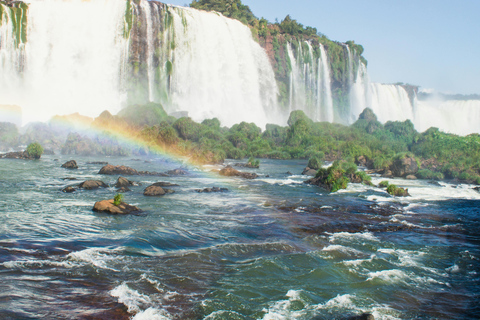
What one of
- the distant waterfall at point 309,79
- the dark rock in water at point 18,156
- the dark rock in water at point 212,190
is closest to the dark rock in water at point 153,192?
the dark rock in water at point 212,190

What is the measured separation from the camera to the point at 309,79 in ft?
225

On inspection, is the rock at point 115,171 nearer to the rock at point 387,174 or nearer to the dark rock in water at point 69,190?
the dark rock in water at point 69,190

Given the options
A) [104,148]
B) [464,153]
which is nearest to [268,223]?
[464,153]

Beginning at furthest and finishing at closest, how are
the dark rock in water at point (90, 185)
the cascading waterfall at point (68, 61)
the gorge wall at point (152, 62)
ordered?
the gorge wall at point (152, 62) < the cascading waterfall at point (68, 61) < the dark rock in water at point (90, 185)

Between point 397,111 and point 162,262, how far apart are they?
7554 cm

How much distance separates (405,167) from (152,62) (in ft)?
113

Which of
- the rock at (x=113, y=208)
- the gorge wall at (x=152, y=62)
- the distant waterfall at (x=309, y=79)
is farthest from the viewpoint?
the distant waterfall at (x=309, y=79)

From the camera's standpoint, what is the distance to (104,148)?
35.4 m

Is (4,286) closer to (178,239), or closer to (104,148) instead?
(178,239)

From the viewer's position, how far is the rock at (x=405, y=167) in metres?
25.5

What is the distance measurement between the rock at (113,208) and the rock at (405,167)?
18.3 meters

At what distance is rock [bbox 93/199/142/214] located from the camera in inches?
515

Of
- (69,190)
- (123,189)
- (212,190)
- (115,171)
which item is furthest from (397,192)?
(115,171)

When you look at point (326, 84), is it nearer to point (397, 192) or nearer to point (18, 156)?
point (18, 156)
